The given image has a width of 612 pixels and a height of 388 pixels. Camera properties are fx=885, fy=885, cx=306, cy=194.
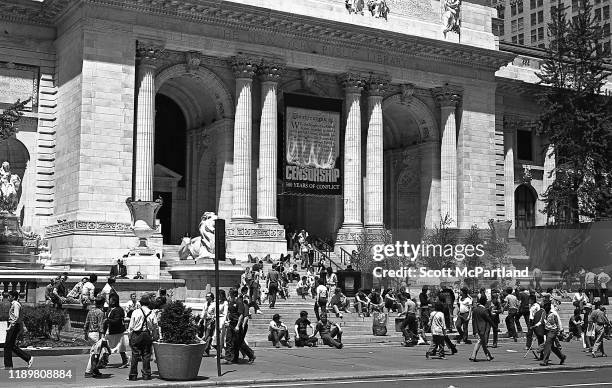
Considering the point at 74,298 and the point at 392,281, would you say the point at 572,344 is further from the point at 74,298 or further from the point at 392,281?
the point at 74,298

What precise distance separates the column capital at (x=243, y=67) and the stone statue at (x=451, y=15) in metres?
13.9

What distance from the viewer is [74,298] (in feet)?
97.1

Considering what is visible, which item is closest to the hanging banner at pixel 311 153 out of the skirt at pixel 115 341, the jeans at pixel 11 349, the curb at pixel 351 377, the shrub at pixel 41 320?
the shrub at pixel 41 320

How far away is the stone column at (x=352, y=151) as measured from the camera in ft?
165

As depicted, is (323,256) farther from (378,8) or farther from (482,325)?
(482,325)

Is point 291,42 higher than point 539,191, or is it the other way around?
point 291,42

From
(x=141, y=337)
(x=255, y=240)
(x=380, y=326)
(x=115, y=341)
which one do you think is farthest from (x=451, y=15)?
(x=141, y=337)

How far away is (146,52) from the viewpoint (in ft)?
146

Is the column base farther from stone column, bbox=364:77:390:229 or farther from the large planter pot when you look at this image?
the large planter pot

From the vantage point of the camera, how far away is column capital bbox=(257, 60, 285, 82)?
48.2 m

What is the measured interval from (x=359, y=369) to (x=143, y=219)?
22.3 m

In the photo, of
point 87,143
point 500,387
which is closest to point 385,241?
point 87,143

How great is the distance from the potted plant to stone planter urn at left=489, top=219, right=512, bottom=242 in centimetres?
3523

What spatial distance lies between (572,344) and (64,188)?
83.2 feet
